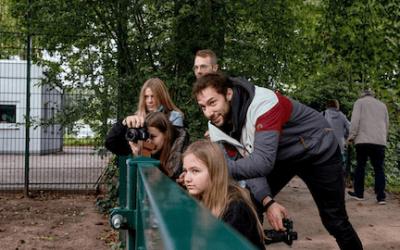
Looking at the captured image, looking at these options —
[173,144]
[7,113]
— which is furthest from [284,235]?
[7,113]

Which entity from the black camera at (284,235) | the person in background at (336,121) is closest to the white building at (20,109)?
the person in background at (336,121)

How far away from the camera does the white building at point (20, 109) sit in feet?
28.9

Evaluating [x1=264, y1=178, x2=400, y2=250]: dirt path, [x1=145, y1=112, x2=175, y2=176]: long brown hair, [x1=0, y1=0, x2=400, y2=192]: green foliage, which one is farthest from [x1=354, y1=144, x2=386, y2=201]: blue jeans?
[x1=145, y1=112, x2=175, y2=176]: long brown hair

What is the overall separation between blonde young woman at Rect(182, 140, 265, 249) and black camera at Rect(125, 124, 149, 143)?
1.55 feet

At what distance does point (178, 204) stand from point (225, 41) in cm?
599

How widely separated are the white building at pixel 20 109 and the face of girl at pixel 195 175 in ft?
19.9

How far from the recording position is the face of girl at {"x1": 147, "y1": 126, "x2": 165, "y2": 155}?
3.70 meters

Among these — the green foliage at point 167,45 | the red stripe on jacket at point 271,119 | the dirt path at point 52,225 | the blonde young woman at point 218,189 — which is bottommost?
the dirt path at point 52,225

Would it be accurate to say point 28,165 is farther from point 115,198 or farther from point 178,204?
point 178,204

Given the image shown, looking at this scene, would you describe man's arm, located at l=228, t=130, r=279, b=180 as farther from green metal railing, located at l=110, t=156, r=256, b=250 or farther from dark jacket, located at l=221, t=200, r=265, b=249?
green metal railing, located at l=110, t=156, r=256, b=250

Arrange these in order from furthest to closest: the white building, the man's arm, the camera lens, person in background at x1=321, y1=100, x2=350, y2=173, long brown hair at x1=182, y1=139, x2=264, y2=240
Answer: person in background at x1=321, y1=100, x2=350, y2=173
the white building
the camera lens
the man's arm
long brown hair at x1=182, y1=139, x2=264, y2=240

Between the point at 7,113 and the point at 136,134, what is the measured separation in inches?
340

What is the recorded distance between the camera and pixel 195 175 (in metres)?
2.61

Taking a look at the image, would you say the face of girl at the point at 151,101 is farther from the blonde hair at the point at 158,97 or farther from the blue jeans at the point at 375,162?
the blue jeans at the point at 375,162
